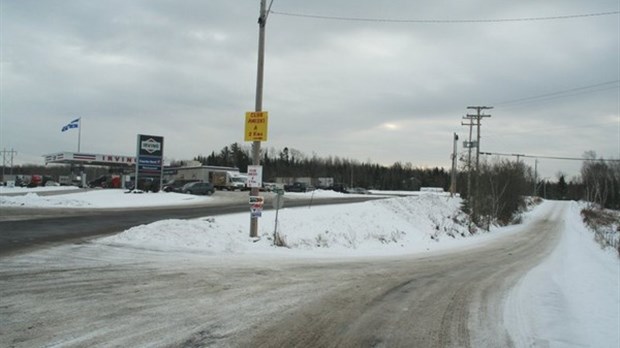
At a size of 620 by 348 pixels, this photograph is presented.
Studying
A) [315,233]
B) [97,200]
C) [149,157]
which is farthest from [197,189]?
[315,233]

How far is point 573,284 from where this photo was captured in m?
13.1

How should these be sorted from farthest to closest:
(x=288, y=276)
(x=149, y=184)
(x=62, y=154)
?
(x=62, y=154)
(x=149, y=184)
(x=288, y=276)

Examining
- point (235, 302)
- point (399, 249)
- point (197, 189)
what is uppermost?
point (197, 189)

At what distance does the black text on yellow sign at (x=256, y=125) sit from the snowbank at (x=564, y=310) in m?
8.83

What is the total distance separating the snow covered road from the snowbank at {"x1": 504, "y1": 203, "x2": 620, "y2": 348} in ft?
1.06

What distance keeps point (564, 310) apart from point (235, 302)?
5.92 meters

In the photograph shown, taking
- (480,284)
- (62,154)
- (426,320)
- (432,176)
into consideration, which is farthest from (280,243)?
(432,176)

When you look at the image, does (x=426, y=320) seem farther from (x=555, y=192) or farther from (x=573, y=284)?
(x=555, y=192)

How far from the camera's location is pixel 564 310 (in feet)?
30.0

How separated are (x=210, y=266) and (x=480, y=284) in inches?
248

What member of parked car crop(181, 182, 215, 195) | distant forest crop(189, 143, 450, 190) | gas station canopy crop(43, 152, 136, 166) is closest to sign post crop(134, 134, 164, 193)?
parked car crop(181, 182, 215, 195)

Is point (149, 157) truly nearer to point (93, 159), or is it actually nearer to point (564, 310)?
point (93, 159)

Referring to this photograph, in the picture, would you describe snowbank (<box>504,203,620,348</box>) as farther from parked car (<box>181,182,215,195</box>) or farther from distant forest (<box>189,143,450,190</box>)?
distant forest (<box>189,143,450,190</box>)

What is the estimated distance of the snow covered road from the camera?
6.36 m
